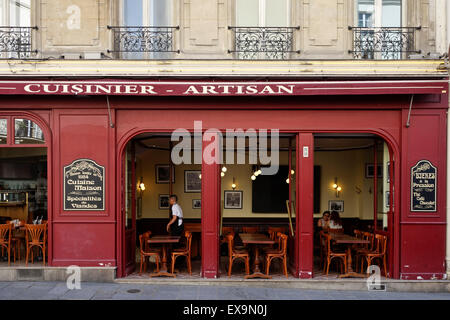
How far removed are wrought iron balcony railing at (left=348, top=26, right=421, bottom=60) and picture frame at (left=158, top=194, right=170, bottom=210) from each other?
716 cm

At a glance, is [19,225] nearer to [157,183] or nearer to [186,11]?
[157,183]

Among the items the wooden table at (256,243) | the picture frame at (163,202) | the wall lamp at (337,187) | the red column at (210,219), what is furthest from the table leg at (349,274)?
the picture frame at (163,202)

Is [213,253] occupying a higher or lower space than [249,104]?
lower

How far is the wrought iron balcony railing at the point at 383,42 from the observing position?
9.00 meters

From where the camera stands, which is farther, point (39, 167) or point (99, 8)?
point (39, 167)

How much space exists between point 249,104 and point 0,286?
604 centimetres

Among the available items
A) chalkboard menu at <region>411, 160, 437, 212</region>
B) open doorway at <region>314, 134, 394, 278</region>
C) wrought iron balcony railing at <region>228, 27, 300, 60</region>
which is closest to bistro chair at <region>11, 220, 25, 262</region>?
wrought iron balcony railing at <region>228, 27, 300, 60</region>

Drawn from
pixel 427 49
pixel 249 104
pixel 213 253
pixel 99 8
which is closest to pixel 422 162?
pixel 427 49

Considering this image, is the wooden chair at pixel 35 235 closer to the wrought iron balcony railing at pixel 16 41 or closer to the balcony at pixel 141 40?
the wrought iron balcony railing at pixel 16 41

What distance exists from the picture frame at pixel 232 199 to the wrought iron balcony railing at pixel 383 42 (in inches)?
240

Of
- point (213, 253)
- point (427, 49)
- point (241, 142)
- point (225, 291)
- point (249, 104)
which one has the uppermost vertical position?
point (427, 49)

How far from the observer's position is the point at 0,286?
8.40 m

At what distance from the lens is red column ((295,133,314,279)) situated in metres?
8.87

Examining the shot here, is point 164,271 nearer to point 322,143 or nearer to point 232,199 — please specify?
point 232,199
